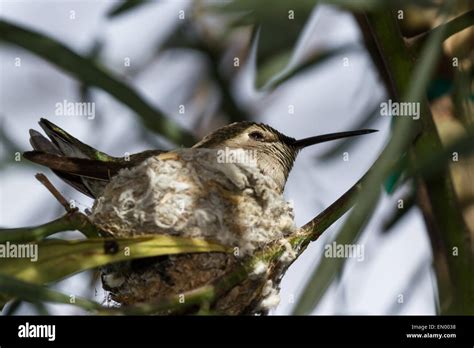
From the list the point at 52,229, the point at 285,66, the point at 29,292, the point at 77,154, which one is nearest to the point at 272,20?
the point at 285,66

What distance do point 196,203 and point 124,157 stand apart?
0.56 metres

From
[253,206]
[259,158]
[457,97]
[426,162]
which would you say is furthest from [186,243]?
[259,158]

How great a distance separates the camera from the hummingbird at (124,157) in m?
2.96

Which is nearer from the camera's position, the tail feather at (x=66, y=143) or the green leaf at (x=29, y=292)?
the green leaf at (x=29, y=292)

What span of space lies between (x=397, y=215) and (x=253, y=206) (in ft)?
2.06

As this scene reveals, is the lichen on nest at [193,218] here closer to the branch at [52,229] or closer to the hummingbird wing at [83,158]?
the hummingbird wing at [83,158]

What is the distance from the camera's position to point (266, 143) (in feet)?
13.0

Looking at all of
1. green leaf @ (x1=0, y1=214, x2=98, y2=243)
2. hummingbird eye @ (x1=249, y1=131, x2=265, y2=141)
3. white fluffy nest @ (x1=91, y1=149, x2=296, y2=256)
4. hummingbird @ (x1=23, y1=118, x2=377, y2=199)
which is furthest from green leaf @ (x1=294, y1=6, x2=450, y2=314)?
hummingbird eye @ (x1=249, y1=131, x2=265, y2=141)

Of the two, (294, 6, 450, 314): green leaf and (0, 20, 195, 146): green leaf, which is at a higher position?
(0, 20, 195, 146): green leaf

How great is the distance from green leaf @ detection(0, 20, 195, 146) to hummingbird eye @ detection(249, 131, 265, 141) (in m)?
1.36

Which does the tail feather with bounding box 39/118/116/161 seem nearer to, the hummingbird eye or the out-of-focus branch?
the hummingbird eye

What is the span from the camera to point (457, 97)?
2773 mm

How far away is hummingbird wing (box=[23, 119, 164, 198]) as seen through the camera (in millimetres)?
3107

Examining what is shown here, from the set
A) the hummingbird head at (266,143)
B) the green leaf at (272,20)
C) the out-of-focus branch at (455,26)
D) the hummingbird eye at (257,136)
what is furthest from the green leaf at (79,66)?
the hummingbird eye at (257,136)
